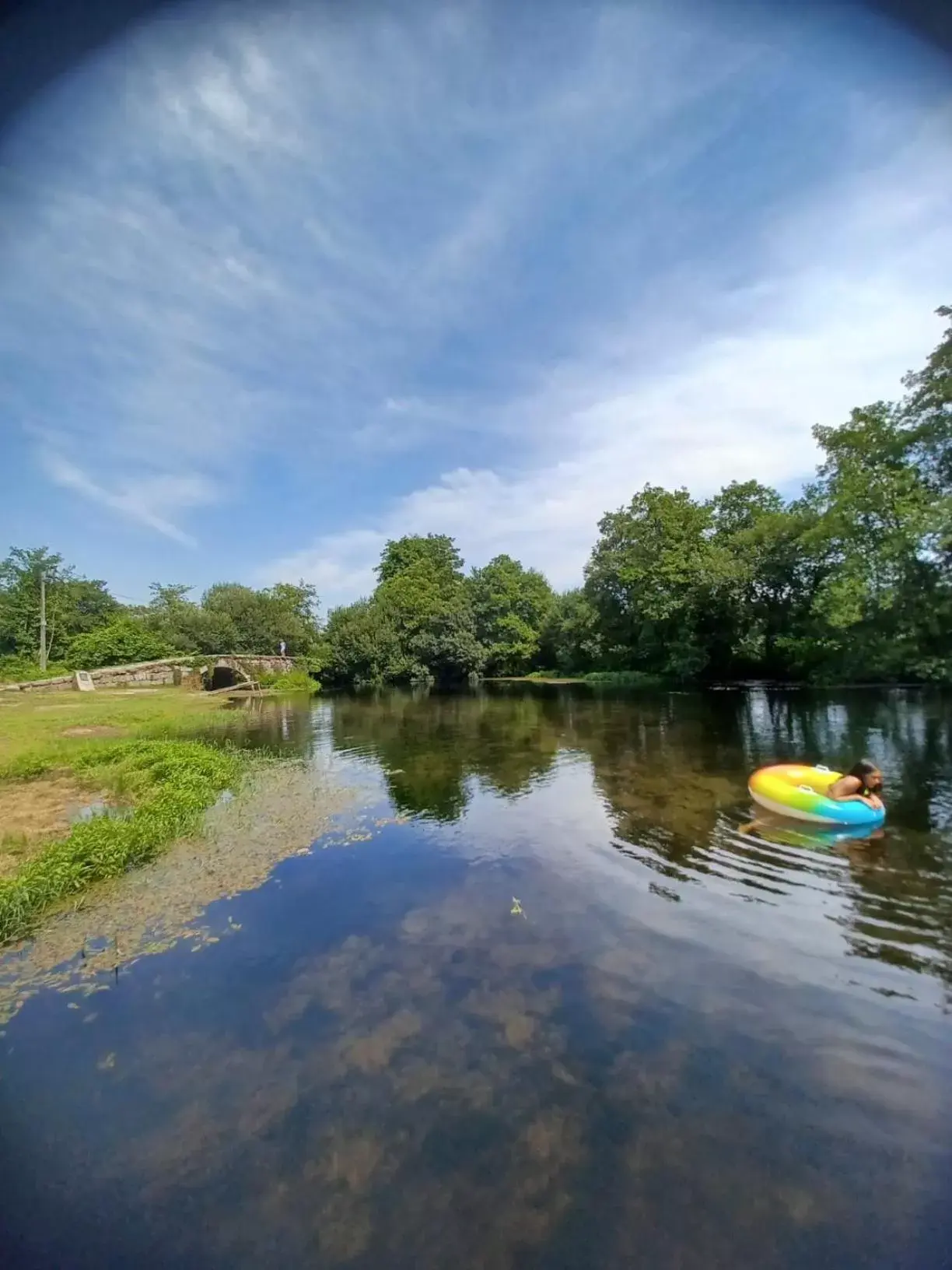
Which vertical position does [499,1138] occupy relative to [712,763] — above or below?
below

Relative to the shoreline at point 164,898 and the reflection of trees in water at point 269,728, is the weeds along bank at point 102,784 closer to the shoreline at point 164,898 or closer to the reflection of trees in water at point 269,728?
the shoreline at point 164,898

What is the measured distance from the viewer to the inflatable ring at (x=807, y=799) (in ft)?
33.7

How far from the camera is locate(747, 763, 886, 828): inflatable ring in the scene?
10.3 meters

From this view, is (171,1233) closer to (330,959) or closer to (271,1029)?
(271,1029)

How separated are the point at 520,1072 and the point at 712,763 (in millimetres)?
12474

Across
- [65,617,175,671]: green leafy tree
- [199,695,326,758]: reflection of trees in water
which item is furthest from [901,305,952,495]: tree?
[65,617,175,671]: green leafy tree

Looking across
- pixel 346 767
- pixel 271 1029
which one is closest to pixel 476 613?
pixel 346 767

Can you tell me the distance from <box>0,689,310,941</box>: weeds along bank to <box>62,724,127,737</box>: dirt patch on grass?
0.03 metres

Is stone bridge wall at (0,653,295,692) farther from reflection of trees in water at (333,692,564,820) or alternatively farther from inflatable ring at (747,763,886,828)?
inflatable ring at (747,763,886,828)

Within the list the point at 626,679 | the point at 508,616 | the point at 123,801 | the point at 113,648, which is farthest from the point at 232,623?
the point at 123,801

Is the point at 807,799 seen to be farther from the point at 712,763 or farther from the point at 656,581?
the point at 656,581

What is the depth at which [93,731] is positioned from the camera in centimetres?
2122

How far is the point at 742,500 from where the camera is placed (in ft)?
146

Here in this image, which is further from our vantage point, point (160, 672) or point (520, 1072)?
point (160, 672)
